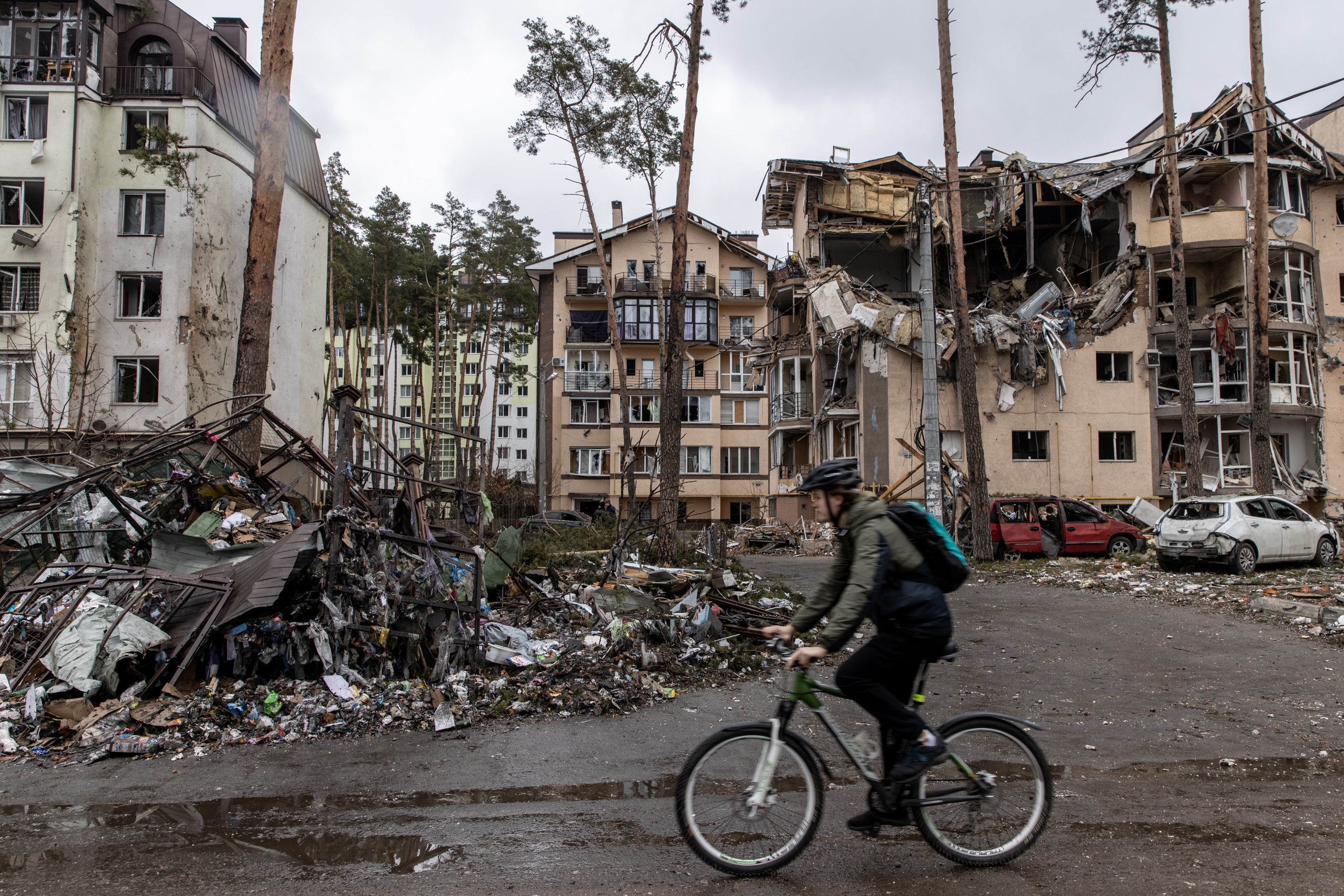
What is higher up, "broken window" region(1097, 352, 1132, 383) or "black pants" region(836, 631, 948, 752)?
"broken window" region(1097, 352, 1132, 383)

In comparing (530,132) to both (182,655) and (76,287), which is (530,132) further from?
(182,655)

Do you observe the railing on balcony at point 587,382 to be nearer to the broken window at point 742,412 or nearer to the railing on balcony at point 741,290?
the broken window at point 742,412

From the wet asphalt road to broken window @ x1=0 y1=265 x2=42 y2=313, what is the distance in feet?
84.6

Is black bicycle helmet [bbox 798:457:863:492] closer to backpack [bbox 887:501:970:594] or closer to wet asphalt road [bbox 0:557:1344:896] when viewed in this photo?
backpack [bbox 887:501:970:594]

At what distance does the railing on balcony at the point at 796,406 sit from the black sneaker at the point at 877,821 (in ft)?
101

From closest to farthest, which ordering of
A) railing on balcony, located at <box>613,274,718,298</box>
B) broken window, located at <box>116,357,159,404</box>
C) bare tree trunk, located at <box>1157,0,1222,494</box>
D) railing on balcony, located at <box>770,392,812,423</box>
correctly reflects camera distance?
bare tree trunk, located at <box>1157,0,1222,494</box>, broken window, located at <box>116,357,159,404</box>, railing on balcony, located at <box>770,392,812,423</box>, railing on balcony, located at <box>613,274,718,298</box>

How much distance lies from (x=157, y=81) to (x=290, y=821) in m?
30.2

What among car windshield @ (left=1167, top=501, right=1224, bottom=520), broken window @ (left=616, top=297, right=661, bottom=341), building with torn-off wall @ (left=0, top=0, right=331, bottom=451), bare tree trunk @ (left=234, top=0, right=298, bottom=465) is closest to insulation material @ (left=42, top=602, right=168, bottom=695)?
bare tree trunk @ (left=234, top=0, right=298, bottom=465)

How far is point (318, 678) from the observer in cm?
682

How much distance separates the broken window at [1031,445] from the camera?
1094 inches

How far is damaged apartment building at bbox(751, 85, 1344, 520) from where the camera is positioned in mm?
27641

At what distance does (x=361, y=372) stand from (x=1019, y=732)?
1384 inches

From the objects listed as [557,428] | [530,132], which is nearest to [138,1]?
[530,132]

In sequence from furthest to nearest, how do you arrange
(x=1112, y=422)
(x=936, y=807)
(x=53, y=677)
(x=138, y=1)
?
(x=1112, y=422) < (x=138, y=1) < (x=53, y=677) < (x=936, y=807)
